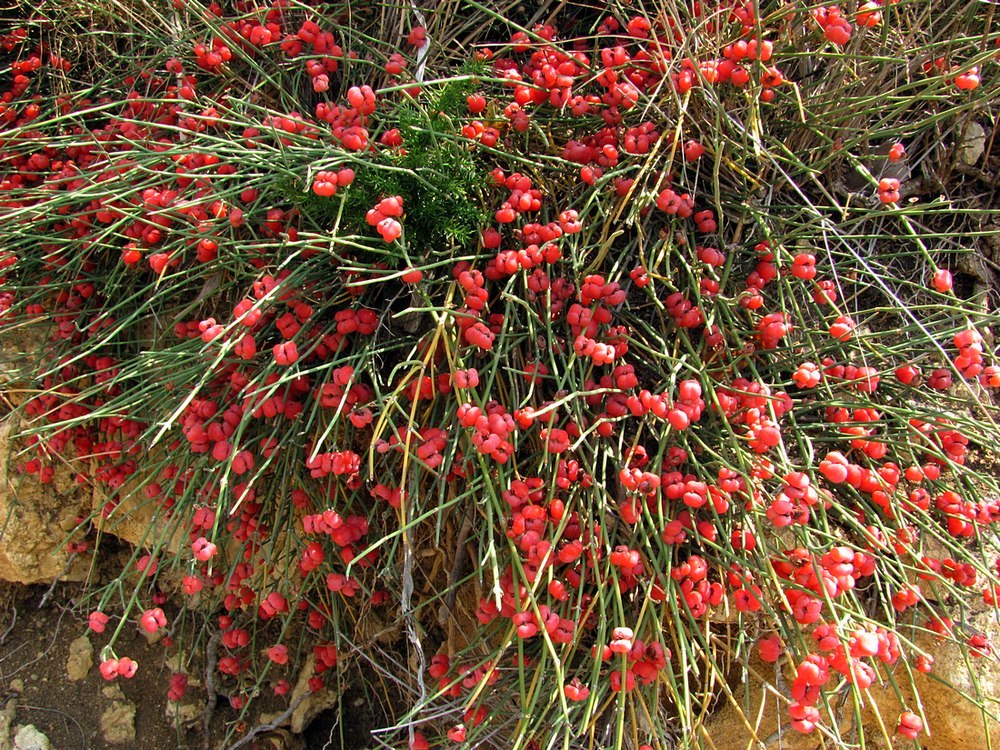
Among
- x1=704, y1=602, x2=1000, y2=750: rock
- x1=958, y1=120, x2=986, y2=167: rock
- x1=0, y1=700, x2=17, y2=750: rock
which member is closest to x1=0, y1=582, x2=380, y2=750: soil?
x1=0, y1=700, x2=17, y2=750: rock

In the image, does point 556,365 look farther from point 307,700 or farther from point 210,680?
point 210,680

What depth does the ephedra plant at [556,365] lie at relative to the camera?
1.12 meters

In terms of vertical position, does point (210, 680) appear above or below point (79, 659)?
above

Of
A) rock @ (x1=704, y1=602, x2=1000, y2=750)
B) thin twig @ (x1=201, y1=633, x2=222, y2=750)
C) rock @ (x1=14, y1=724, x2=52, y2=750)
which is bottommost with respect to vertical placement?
rock @ (x1=14, y1=724, x2=52, y2=750)

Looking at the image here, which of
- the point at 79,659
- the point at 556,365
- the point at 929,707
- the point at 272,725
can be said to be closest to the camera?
the point at 556,365

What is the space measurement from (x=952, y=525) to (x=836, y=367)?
0.31m

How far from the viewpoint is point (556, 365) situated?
126 centimetres

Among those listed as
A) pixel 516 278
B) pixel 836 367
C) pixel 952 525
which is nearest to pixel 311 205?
pixel 516 278

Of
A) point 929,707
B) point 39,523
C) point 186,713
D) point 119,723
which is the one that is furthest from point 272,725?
point 929,707

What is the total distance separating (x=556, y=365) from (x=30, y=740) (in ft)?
4.64

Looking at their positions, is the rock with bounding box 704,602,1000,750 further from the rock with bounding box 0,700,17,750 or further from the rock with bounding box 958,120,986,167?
the rock with bounding box 0,700,17,750

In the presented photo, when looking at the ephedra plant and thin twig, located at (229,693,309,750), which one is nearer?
the ephedra plant

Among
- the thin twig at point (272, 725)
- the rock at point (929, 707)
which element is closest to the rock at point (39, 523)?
the thin twig at point (272, 725)

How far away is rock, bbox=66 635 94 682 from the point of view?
1746 millimetres
